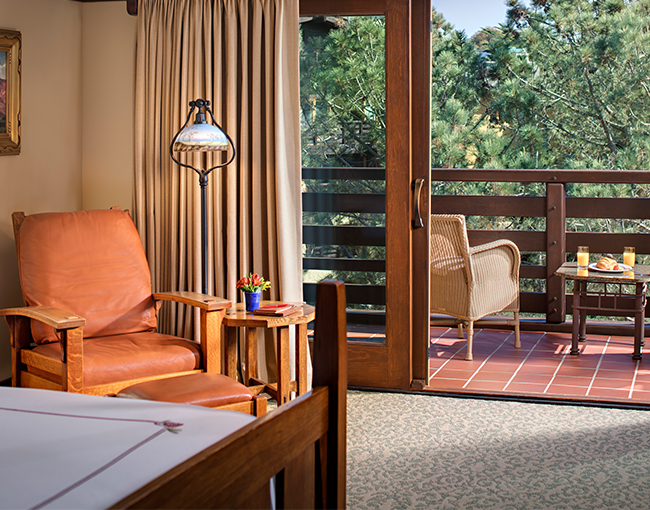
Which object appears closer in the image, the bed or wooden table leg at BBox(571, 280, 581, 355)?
the bed

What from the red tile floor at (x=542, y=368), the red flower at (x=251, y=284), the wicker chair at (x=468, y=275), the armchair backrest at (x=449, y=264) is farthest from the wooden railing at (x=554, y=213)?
the red flower at (x=251, y=284)

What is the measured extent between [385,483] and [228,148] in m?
1.92

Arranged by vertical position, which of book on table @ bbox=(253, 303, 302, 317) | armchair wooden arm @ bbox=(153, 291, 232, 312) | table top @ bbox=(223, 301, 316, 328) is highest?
armchair wooden arm @ bbox=(153, 291, 232, 312)

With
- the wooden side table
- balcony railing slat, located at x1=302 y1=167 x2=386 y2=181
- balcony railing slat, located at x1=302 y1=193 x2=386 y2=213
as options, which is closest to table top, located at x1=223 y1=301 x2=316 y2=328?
the wooden side table

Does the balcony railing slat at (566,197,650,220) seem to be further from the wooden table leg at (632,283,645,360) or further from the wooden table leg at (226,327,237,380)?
the wooden table leg at (226,327,237,380)

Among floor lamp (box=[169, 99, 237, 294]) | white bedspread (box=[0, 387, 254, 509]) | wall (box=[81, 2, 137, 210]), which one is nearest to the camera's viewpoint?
white bedspread (box=[0, 387, 254, 509])

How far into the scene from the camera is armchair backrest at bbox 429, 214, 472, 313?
4.00m

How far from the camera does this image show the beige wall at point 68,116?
3340 millimetres

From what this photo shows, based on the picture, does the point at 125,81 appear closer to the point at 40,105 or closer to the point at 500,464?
the point at 40,105

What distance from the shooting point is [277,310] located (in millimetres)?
2783

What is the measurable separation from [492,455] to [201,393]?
A: 1177mm

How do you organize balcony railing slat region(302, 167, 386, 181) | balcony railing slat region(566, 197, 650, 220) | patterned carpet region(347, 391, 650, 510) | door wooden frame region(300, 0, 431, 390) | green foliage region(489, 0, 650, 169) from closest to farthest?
patterned carpet region(347, 391, 650, 510) < door wooden frame region(300, 0, 431, 390) < balcony railing slat region(302, 167, 386, 181) < balcony railing slat region(566, 197, 650, 220) < green foliage region(489, 0, 650, 169)

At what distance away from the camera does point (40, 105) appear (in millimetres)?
3434

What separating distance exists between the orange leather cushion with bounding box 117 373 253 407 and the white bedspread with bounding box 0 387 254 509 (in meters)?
0.72
